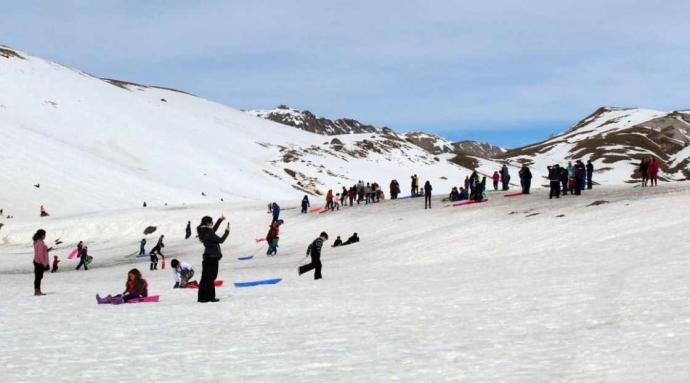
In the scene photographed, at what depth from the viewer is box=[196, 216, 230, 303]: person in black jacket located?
14.6 metres

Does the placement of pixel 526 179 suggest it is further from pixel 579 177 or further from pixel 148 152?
pixel 148 152

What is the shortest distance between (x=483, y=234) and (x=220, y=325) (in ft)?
63.6

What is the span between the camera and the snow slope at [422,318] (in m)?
7.51

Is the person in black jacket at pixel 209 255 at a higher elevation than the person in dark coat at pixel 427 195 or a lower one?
lower

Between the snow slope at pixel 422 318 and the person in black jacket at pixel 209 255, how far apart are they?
17.7 inches

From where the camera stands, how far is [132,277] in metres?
16.9

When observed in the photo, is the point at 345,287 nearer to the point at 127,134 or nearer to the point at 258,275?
the point at 258,275

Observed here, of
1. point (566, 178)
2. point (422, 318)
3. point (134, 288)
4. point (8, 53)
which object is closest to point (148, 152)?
point (8, 53)

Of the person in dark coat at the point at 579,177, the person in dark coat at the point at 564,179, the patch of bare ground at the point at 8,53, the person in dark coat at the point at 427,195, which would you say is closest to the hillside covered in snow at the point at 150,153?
the patch of bare ground at the point at 8,53

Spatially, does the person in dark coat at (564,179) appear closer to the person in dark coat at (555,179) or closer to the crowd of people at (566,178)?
the crowd of people at (566,178)

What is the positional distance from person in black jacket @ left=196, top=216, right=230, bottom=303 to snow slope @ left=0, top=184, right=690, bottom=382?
0.45m

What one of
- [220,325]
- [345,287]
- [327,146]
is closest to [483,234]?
[345,287]

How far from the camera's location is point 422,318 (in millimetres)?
11281

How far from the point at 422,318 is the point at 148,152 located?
353 feet
